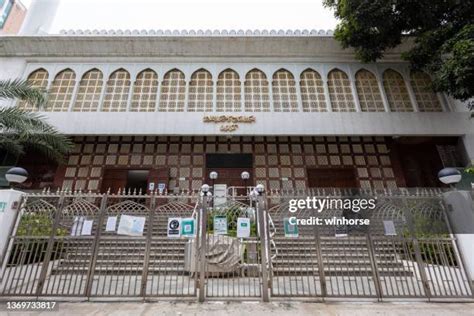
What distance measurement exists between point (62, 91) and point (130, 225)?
9809 mm

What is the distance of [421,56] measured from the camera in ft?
33.4

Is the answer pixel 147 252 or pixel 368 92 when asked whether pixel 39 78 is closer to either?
pixel 147 252

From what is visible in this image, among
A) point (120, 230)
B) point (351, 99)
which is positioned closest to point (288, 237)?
point (120, 230)

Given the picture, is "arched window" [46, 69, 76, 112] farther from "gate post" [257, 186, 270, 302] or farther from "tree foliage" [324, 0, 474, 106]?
"tree foliage" [324, 0, 474, 106]

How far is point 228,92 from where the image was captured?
1204 centimetres

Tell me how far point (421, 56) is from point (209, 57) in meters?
8.78

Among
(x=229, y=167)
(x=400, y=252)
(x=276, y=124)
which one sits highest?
(x=276, y=124)

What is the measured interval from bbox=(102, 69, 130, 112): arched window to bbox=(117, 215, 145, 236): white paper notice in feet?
25.2

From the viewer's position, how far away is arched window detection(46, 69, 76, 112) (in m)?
11.4

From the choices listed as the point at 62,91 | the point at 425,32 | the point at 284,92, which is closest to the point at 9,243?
the point at 62,91

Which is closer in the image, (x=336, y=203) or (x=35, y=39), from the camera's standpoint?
(x=336, y=203)

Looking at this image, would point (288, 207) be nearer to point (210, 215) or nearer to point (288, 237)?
point (288, 237)

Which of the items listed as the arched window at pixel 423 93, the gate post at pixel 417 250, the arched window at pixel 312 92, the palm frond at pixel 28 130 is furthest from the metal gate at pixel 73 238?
the arched window at pixel 423 93

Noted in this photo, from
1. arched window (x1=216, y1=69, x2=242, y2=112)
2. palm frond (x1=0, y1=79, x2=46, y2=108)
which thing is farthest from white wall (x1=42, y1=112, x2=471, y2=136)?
palm frond (x1=0, y1=79, x2=46, y2=108)
